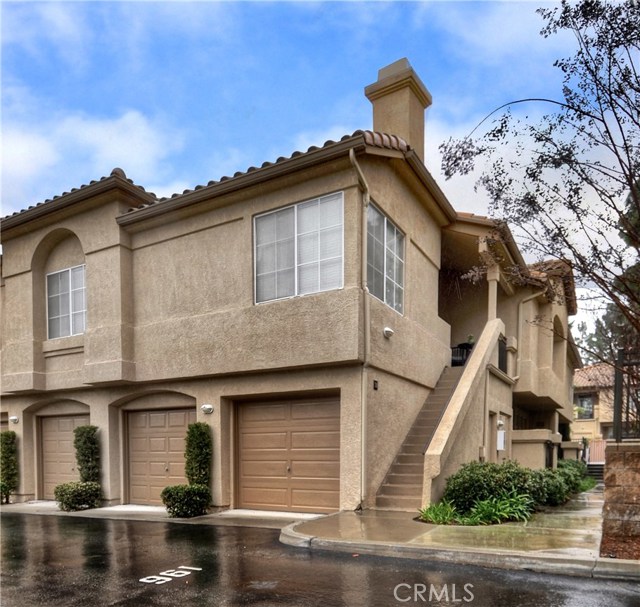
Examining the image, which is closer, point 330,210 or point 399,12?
point 399,12

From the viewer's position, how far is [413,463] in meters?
11.6

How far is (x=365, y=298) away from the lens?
1052cm

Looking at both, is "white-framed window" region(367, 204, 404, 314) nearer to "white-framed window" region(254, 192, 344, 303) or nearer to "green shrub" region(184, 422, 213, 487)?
"white-framed window" region(254, 192, 344, 303)

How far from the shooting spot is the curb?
20.3 feet

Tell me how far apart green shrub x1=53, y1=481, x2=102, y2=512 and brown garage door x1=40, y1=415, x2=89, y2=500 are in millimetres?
1668

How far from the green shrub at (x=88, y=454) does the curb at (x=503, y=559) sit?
7833 mm

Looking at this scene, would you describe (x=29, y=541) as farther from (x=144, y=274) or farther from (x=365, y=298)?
(x=365, y=298)

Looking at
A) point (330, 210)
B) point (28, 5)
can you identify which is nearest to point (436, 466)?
point (330, 210)

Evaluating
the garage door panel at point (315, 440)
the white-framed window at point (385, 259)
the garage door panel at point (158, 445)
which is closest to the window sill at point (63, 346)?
the garage door panel at point (158, 445)

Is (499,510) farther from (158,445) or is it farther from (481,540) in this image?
(158,445)

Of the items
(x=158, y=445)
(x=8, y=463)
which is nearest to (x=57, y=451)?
(x=8, y=463)

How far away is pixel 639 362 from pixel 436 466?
3.81 metres

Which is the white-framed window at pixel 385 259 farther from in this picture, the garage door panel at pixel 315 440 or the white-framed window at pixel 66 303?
the white-framed window at pixel 66 303

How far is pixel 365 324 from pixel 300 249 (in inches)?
83.1
